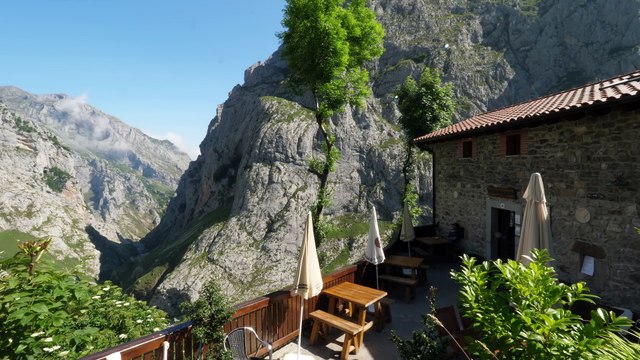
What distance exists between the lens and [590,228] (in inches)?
312

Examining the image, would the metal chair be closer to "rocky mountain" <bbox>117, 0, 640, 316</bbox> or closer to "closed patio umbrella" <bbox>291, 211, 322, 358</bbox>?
"closed patio umbrella" <bbox>291, 211, 322, 358</bbox>

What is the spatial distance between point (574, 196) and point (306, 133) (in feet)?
255

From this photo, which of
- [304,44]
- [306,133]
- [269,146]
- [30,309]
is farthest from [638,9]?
[30,309]

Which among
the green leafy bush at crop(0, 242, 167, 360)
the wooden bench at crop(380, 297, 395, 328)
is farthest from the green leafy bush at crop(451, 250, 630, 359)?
the green leafy bush at crop(0, 242, 167, 360)

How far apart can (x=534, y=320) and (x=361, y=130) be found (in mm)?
84481

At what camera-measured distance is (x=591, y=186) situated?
789 cm

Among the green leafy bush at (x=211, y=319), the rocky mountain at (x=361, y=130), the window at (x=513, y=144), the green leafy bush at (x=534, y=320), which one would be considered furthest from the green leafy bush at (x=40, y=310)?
the rocky mountain at (x=361, y=130)

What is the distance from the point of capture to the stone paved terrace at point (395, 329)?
6848 mm

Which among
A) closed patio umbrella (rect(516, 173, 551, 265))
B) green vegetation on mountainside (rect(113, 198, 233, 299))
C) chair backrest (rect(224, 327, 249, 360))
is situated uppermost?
closed patio umbrella (rect(516, 173, 551, 265))

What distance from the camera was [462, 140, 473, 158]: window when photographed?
12530 mm

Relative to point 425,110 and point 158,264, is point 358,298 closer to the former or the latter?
point 425,110

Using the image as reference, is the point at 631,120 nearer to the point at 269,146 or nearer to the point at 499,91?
the point at 269,146

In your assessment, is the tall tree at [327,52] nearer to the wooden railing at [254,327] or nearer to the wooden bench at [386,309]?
the wooden bench at [386,309]

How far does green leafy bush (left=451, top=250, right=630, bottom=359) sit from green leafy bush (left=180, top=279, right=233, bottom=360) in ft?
12.2
